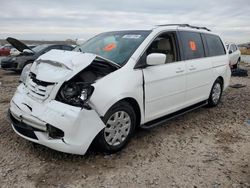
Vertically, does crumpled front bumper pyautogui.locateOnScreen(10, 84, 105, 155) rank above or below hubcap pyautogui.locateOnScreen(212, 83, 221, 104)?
above

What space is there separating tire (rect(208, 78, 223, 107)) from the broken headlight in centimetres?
356

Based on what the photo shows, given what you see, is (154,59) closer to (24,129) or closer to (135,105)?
(135,105)

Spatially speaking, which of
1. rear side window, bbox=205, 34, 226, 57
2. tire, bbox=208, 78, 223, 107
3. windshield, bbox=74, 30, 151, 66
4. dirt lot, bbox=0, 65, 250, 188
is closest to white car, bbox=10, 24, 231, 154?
windshield, bbox=74, 30, 151, 66

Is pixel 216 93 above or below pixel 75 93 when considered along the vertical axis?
below

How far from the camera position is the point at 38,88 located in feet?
11.6

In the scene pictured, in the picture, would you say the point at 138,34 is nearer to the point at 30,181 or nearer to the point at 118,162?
the point at 118,162

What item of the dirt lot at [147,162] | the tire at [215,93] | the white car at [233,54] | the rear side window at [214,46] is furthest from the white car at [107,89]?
the white car at [233,54]

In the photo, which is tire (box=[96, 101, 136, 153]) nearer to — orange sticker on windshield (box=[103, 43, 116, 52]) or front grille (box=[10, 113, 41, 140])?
front grille (box=[10, 113, 41, 140])

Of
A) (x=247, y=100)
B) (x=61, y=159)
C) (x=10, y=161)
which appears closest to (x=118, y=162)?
(x=61, y=159)

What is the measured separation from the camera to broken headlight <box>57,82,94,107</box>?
327 centimetres

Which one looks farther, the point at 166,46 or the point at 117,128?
the point at 166,46

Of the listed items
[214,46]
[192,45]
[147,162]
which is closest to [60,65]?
[147,162]

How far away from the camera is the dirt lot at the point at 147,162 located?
3096 millimetres

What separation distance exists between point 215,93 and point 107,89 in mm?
3584
